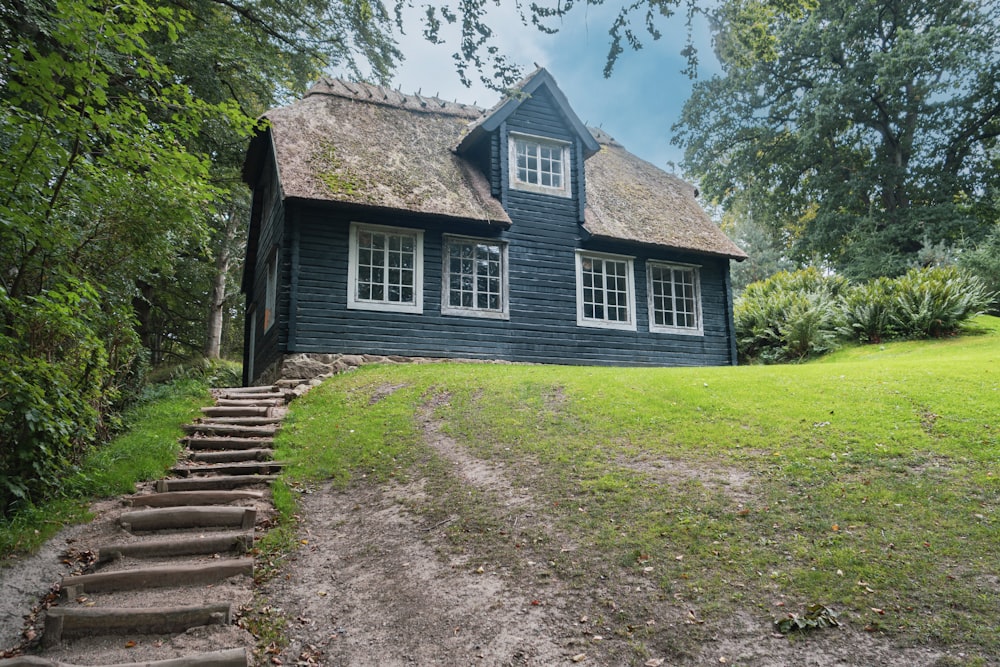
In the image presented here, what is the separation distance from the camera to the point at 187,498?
710 centimetres

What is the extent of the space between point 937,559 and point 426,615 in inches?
149

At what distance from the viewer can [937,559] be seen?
472 centimetres

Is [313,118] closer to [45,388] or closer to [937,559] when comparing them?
[45,388]

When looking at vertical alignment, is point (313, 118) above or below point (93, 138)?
above

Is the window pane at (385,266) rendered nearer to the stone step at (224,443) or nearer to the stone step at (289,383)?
the stone step at (289,383)

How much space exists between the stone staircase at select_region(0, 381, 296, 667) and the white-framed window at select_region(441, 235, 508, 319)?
648 centimetres

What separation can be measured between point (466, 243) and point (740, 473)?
30.9ft

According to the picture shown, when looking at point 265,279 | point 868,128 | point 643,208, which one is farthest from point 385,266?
point 868,128

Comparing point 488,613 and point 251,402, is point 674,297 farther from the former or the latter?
point 488,613

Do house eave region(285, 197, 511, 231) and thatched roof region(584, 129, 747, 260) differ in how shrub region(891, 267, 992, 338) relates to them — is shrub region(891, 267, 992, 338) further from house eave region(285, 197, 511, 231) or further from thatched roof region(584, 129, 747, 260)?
house eave region(285, 197, 511, 231)

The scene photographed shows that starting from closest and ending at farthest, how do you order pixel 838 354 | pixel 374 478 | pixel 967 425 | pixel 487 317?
1. pixel 967 425
2. pixel 374 478
3. pixel 487 317
4. pixel 838 354

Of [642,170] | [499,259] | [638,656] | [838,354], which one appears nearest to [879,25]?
[642,170]

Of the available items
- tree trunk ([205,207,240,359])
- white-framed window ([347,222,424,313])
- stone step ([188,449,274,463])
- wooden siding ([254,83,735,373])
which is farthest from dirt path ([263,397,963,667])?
tree trunk ([205,207,240,359])

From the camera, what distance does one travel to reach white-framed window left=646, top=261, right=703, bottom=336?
54.3ft
